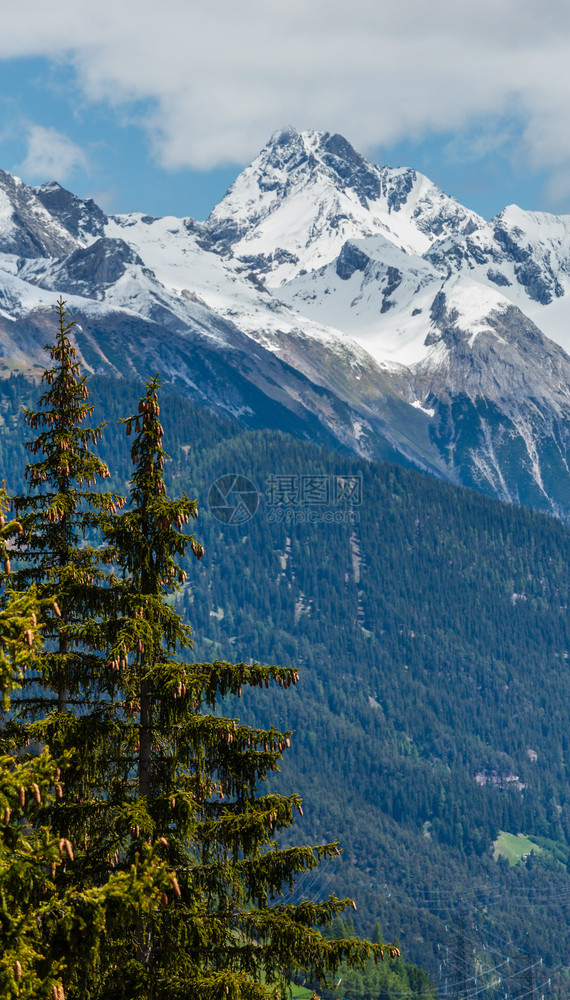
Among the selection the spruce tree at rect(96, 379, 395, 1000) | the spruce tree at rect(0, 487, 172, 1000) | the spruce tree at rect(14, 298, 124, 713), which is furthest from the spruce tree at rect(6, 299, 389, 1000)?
the spruce tree at rect(0, 487, 172, 1000)

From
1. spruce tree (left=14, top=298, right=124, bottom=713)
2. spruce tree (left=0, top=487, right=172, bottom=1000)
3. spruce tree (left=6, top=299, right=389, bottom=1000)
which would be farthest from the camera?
spruce tree (left=14, top=298, right=124, bottom=713)

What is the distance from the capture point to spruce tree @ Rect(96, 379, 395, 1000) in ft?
86.0

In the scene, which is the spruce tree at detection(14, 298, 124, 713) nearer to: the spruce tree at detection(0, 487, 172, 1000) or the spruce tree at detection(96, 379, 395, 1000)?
the spruce tree at detection(96, 379, 395, 1000)

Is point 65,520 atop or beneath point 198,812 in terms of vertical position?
atop

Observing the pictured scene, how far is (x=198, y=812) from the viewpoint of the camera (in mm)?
27875

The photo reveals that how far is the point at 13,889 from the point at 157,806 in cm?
579

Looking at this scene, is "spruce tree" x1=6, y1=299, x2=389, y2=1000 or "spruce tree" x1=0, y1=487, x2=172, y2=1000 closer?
"spruce tree" x1=0, y1=487, x2=172, y2=1000

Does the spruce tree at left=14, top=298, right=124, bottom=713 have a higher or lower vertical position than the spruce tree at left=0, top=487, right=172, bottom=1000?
higher

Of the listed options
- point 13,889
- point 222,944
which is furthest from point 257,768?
point 13,889

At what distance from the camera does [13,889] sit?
21.3 m

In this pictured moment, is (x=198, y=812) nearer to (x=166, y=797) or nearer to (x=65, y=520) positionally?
(x=166, y=797)

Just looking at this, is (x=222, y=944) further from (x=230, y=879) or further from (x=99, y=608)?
(x=99, y=608)

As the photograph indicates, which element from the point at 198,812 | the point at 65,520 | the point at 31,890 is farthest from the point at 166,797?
the point at 65,520

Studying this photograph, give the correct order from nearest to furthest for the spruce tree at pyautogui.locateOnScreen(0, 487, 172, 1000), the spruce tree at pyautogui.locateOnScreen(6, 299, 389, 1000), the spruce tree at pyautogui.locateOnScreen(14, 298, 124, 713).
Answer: the spruce tree at pyautogui.locateOnScreen(0, 487, 172, 1000)
the spruce tree at pyautogui.locateOnScreen(6, 299, 389, 1000)
the spruce tree at pyautogui.locateOnScreen(14, 298, 124, 713)
